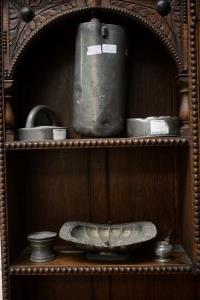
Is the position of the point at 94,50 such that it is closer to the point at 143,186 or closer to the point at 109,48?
the point at 109,48

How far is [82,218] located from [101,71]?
1.91 ft

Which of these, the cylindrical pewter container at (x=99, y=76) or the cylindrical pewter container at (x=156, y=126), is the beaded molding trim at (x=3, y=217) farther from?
the cylindrical pewter container at (x=156, y=126)

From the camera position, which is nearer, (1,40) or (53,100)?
(1,40)

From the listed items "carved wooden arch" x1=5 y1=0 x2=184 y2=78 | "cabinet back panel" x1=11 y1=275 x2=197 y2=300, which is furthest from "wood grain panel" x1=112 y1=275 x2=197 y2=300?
"carved wooden arch" x1=5 y1=0 x2=184 y2=78

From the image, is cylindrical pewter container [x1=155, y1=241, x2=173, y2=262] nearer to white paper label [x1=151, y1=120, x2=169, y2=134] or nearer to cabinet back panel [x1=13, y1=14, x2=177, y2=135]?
white paper label [x1=151, y1=120, x2=169, y2=134]

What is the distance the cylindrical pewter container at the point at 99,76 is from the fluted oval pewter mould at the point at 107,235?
36cm

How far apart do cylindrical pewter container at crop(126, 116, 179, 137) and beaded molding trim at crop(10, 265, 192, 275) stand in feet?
1.43

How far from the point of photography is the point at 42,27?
130 centimetres

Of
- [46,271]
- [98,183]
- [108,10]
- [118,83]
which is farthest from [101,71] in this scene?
[46,271]

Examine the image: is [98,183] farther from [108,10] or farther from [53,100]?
[108,10]

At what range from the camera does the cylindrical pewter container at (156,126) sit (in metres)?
1.31

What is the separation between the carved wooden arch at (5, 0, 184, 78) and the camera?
129cm

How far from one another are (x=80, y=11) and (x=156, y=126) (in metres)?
0.46

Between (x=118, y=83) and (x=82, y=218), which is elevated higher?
(x=118, y=83)
